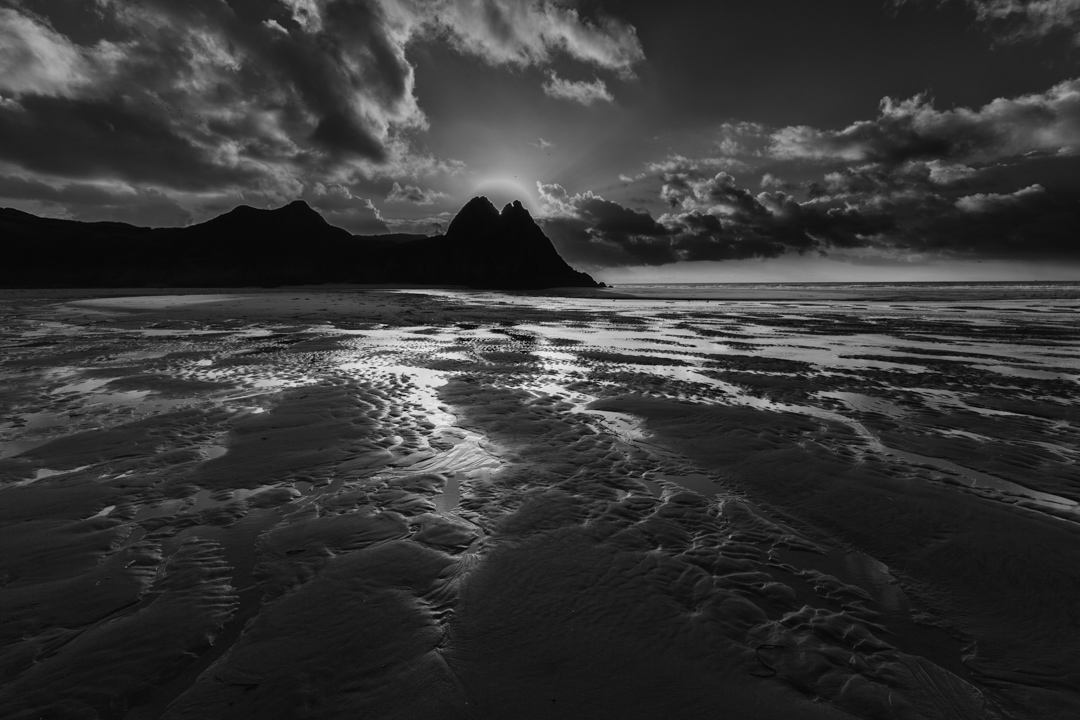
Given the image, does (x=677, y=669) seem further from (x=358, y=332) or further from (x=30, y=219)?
(x=30, y=219)

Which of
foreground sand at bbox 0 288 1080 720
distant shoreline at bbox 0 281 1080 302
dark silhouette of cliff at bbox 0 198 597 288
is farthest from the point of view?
dark silhouette of cliff at bbox 0 198 597 288

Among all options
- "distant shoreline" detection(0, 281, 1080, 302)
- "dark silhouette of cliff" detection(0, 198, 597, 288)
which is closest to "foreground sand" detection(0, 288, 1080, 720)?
"distant shoreline" detection(0, 281, 1080, 302)

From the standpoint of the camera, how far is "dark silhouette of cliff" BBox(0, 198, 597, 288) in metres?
112

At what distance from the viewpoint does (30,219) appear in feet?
427

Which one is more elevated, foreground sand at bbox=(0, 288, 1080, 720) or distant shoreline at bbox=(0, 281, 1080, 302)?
distant shoreline at bbox=(0, 281, 1080, 302)

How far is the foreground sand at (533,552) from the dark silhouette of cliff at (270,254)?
112738 millimetres

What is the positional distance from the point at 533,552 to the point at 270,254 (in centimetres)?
15403

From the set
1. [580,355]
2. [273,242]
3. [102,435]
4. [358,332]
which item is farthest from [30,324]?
[273,242]

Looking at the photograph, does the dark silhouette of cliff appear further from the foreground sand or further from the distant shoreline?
the foreground sand

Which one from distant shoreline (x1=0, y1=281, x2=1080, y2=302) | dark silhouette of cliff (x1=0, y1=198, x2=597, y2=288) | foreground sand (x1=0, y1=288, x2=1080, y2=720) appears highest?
dark silhouette of cliff (x1=0, y1=198, x2=597, y2=288)

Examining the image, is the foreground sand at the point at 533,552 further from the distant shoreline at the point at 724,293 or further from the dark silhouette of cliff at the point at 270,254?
the dark silhouette of cliff at the point at 270,254

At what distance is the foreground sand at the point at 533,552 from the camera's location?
2.79 meters

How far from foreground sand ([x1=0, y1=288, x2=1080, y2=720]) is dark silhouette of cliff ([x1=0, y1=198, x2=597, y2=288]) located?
370 ft

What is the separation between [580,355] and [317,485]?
11096mm
